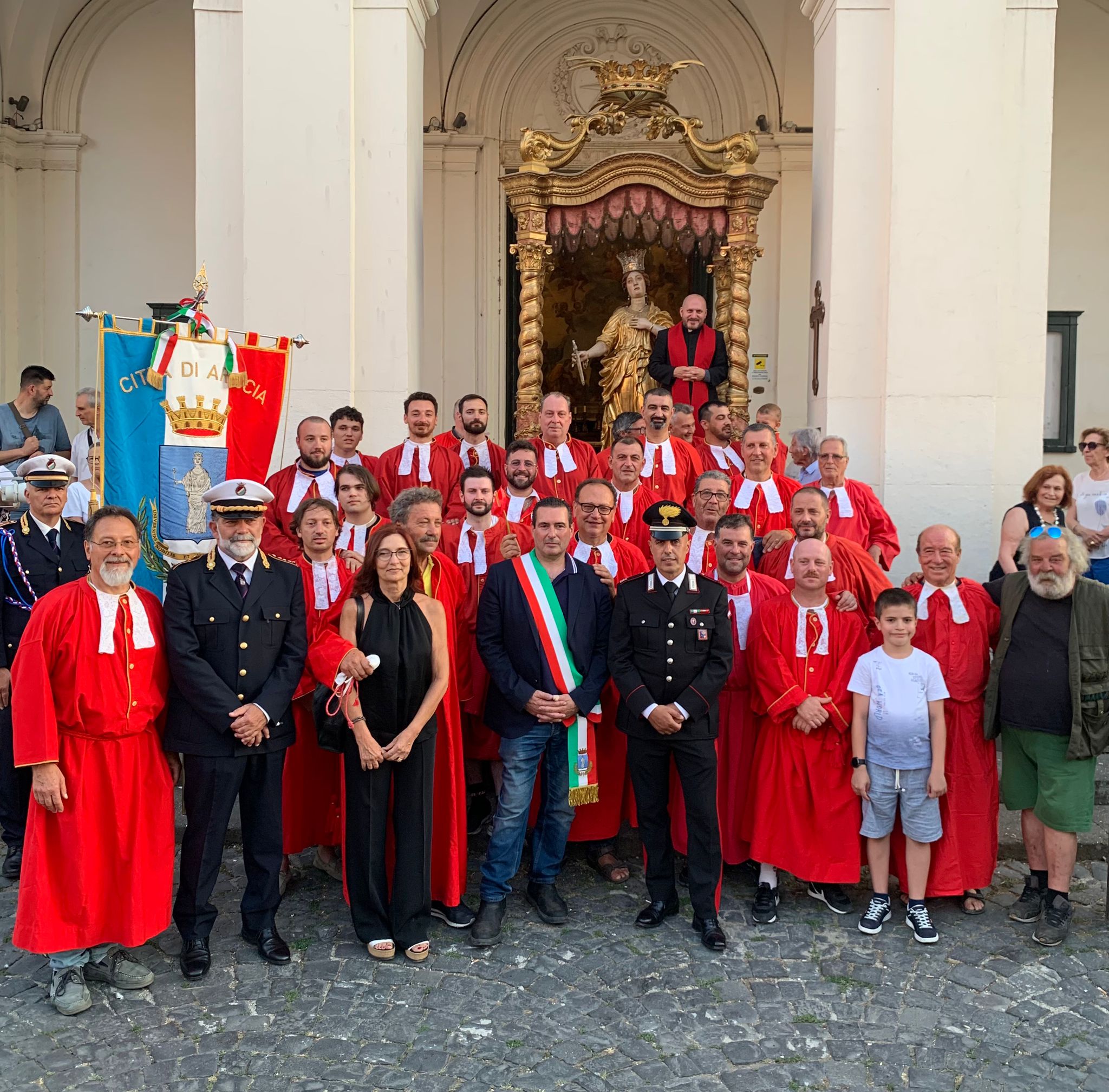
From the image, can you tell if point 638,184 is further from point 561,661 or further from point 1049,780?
point 1049,780

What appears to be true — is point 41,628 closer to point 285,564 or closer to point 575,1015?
point 285,564

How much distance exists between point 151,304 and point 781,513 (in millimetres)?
7978

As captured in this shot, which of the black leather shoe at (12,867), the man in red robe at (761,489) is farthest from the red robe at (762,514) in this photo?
the black leather shoe at (12,867)

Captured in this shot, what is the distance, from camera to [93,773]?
423cm

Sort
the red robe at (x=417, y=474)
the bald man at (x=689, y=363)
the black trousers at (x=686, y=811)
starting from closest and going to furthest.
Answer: the black trousers at (x=686, y=811) → the red robe at (x=417, y=474) → the bald man at (x=689, y=363)

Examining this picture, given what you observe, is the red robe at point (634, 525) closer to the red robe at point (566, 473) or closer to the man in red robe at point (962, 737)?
the red robe at point (566, 473)

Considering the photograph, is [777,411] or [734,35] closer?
[777,411]

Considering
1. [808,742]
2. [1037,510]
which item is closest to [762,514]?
[1037,510]

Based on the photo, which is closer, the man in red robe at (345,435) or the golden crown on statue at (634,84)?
the man in red robe at (345,435)

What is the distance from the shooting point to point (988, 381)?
25.5 ft

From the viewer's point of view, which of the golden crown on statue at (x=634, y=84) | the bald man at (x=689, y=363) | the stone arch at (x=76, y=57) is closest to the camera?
the bald man at (x=689, y=363)

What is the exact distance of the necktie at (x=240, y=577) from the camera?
175 inches

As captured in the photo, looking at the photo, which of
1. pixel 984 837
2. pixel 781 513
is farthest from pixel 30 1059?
pixel 781 513

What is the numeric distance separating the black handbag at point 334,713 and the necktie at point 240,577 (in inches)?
16.7
